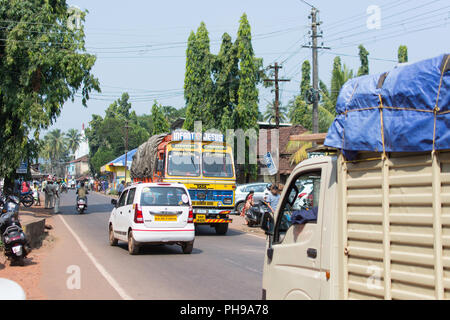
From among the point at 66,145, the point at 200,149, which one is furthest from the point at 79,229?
the point at 66,145

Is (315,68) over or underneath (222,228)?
over

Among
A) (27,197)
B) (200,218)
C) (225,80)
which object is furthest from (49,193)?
(200,218)


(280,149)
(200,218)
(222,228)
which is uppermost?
(280,149)

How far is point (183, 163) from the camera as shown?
17328 mm

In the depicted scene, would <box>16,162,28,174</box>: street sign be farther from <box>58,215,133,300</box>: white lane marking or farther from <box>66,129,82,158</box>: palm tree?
<box>66,129,82,158</box>: palm tree

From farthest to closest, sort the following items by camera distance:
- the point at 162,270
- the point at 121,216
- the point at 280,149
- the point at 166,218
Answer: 1. the point at 280,149
2. the point at 121,216
3. the point at 166,218
4. the point at 162,270

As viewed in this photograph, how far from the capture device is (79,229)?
63.2ft

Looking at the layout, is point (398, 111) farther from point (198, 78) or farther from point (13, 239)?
point (198, 78)

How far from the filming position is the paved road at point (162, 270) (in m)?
8.01

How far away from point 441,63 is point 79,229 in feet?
58.4

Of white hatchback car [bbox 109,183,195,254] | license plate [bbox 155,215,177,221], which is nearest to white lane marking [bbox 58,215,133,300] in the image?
white hatchback car [bbox 109,183,195,254]

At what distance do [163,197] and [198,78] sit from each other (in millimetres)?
27386

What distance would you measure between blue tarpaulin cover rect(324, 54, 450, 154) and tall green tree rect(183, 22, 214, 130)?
33656mm
